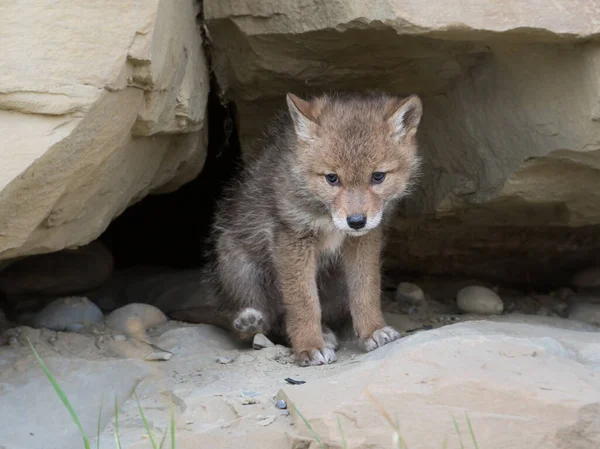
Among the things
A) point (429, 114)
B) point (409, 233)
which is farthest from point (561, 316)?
point (429, 114)

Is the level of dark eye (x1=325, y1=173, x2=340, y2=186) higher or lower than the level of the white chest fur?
higher

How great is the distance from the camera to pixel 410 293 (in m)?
5.67

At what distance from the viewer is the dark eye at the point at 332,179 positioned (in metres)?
4.29

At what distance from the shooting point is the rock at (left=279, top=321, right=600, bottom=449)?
2.83 metres

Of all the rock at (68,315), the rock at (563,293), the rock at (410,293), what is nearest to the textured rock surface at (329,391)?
the rock at (68,315)

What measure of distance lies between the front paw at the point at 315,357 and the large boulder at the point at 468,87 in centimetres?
135

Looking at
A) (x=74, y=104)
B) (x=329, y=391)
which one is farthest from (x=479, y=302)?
(x=74, y=104)

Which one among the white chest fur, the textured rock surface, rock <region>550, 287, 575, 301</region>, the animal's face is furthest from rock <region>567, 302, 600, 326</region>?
the white chest fur

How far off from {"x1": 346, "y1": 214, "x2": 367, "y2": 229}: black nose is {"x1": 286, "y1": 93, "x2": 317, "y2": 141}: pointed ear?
1.78 feet

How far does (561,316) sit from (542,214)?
2.69 feet

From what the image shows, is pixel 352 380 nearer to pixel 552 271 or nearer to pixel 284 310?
pixel 284 310

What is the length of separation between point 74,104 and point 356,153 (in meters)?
1.66

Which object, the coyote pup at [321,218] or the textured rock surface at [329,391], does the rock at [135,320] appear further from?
the coyote pup at [321,218]

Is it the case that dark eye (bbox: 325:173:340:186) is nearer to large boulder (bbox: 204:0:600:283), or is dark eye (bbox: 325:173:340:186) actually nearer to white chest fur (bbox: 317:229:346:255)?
white chest fur (bbox: 317:229:346:255)
